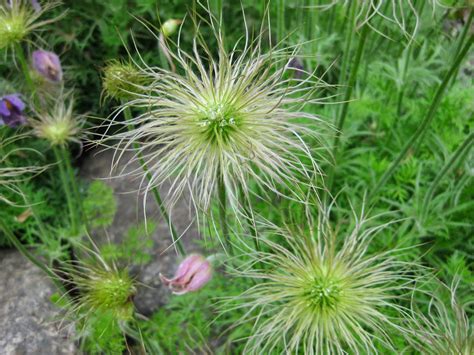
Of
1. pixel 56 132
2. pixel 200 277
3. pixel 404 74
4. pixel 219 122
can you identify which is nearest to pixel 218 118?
pixel 219 122

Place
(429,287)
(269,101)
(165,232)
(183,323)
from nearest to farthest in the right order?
(269,101)
(429,287)
(183,323)
(165,232)

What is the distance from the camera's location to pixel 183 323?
2365 mm

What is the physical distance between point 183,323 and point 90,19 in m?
1.90

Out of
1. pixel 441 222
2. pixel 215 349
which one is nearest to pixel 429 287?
pixel 441 222

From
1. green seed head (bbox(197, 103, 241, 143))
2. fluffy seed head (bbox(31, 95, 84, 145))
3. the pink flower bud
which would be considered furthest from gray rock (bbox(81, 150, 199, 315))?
green seed head (bbox(197, 103, 241, 143))

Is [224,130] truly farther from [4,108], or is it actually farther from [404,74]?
[404,74]

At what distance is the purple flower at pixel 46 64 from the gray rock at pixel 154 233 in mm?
516

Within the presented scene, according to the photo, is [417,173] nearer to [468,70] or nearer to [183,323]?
[468,70]

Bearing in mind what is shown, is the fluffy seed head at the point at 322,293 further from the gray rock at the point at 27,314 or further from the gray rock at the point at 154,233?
the gray rock at the point at 27,314

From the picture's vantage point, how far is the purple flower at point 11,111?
2.14 metres

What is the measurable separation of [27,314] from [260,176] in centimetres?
124

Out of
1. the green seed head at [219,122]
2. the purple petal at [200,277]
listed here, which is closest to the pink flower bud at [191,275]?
the purple petal at [200,277]

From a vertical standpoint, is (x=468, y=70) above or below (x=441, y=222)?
above

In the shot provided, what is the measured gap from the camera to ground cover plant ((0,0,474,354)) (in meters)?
1.44
